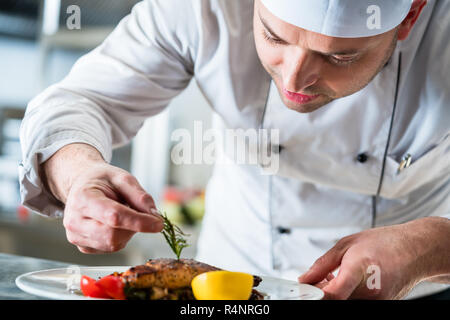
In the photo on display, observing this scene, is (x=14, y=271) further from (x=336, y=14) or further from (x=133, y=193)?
(x=336, y=14)

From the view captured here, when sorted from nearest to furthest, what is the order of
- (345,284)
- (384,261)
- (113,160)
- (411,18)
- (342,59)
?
(345,284)
(384,261)
(342,59)
(411,18)
(113,160)

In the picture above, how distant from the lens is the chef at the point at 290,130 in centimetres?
97

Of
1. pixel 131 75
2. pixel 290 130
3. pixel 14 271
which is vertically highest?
pixel 131 75

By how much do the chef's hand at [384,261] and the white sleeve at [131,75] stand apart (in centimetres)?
56

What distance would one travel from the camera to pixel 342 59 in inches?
42.1

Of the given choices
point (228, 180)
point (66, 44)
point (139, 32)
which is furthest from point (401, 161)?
point (66, 44)

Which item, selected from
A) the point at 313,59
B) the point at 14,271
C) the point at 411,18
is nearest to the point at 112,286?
the point at 14,271

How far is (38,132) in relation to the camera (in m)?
1.15

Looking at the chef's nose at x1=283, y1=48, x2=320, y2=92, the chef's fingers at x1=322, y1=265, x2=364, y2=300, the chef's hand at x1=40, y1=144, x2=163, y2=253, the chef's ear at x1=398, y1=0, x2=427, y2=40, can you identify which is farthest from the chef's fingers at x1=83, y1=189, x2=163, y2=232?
the chef's ear at x1=398, y1=0, x2=427, y2=40

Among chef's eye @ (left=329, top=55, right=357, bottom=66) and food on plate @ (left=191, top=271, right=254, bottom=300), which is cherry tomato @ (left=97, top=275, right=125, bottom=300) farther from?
chef's eye @ (left=329, top=55, right=357, bottom=66)

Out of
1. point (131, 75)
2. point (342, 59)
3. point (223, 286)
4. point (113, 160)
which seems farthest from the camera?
point (113, 160)

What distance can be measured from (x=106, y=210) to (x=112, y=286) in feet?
0.36

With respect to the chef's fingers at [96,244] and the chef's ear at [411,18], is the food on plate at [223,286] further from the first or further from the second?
the chef's ear at [411,18]
